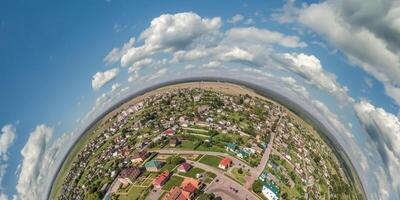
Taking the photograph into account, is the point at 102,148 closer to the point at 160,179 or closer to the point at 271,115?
the point at 160,179

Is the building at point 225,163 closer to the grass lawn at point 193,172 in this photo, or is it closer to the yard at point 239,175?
the yard at point 239,175

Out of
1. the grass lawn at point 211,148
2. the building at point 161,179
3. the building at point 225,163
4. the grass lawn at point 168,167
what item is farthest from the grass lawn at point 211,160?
the building at point 161,179

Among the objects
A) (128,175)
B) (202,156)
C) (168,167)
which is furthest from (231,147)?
(128,175)

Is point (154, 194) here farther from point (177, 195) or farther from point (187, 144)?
point (187, 144)

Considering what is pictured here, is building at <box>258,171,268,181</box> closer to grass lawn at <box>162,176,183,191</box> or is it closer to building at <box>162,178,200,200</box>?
building at <box>162,178,200,200</box>

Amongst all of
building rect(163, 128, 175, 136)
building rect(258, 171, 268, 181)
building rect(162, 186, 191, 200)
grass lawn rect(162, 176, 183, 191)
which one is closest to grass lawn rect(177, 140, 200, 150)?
building rect(163, 128, 175, 136)
